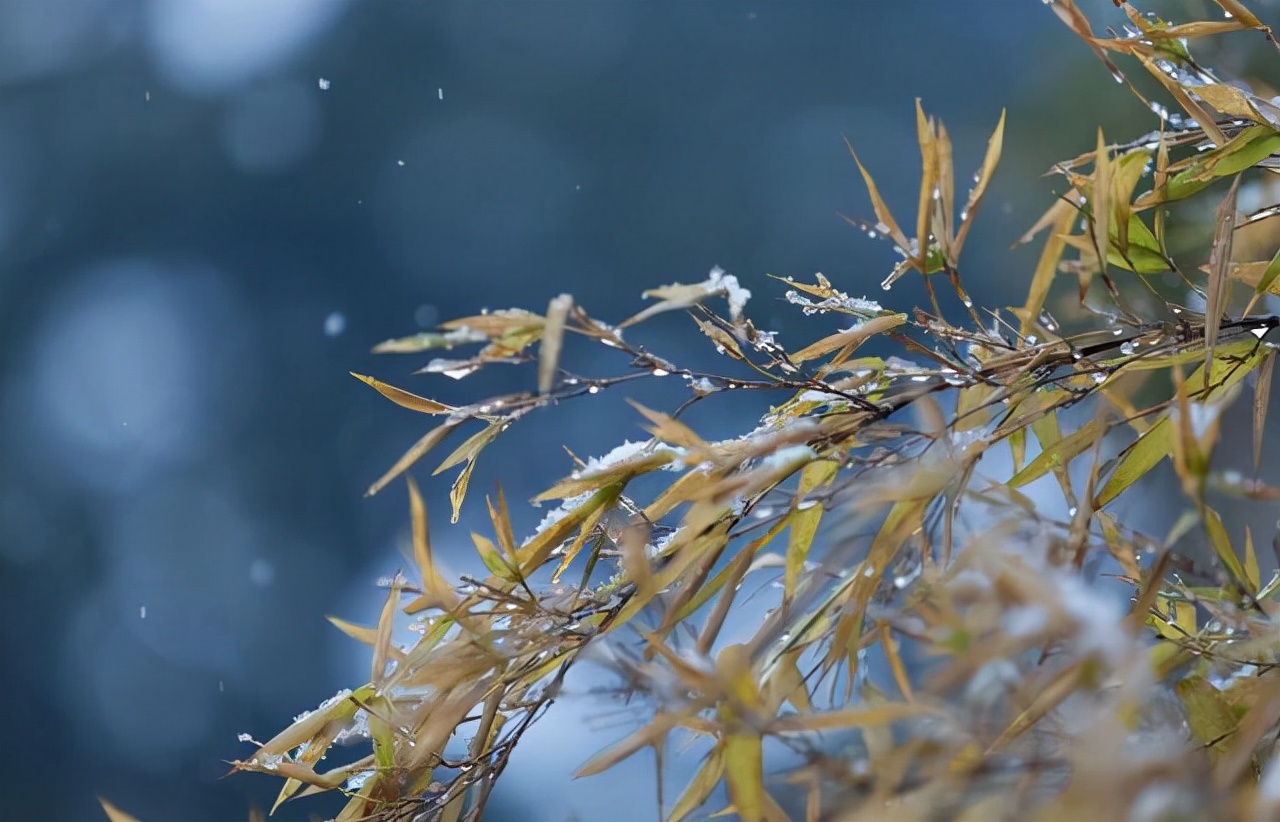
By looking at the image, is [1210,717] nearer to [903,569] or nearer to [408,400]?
[903,569]

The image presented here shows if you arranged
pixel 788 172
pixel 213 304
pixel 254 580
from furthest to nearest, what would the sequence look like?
pixel 788 172 < pixel 213 304 < pixel 254 580

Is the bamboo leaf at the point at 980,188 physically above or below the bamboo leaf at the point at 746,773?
above

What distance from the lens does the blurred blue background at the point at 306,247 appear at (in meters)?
4.32

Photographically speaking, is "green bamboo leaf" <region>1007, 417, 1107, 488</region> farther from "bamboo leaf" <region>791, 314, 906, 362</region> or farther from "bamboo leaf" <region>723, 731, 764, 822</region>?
"bamboo leaf" <region>723, 731, 764, 822</region>

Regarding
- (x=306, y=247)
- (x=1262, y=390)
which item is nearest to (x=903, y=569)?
(x=1262, y=390)

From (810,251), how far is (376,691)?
4.69m

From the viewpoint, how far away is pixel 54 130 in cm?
496

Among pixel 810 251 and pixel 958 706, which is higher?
pixel 958 706

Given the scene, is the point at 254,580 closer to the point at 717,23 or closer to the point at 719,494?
the point at 717,23

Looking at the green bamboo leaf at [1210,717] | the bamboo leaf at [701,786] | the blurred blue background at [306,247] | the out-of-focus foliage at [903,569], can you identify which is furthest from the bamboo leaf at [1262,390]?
the blurred blue background at [306,247]

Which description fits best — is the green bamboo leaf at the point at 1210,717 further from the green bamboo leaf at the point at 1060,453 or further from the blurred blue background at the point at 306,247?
the blurred blue background at the point at 306,247

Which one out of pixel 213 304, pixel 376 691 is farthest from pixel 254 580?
pixel 376 691

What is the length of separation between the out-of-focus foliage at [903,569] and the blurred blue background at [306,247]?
3.50m

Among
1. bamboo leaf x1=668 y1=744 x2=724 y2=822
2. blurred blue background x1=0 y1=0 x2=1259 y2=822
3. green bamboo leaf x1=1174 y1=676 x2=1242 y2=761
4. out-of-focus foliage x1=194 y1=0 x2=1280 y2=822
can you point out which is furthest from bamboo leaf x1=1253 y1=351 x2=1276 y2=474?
blurred blue background x1=0 y1=0 x2=1259 y2=822
